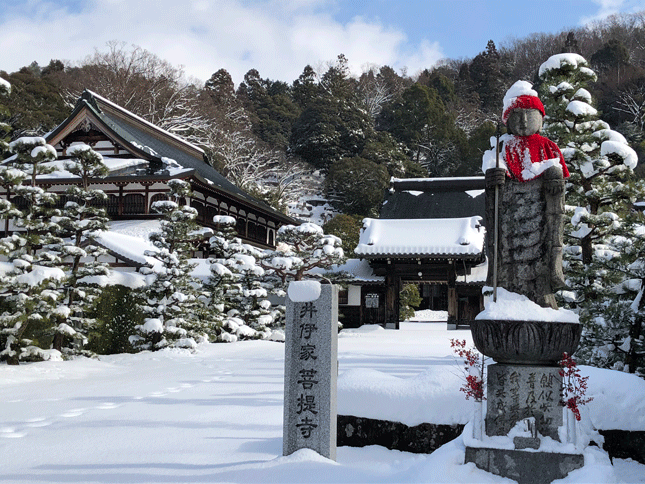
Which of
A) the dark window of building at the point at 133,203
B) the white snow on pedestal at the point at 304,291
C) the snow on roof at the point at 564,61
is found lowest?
the white snow on pedestal at the point at 304,291

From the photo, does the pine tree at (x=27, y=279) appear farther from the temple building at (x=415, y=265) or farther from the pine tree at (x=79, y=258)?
the temple building at (x=415, y=265)

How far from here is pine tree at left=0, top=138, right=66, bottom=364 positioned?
33.3 ft

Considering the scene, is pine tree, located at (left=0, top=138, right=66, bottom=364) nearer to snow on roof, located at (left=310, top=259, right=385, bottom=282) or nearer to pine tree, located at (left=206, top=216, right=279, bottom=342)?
pine tree, located at (left=206, top=216, right=279, bottom=342)

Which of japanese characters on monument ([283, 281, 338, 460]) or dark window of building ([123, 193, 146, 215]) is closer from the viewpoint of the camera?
japanese characters on monument ([283, 281, 338, 460])

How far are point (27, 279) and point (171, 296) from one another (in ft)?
12.1

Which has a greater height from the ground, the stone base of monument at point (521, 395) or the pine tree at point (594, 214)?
the pine tree at point (594, 214)

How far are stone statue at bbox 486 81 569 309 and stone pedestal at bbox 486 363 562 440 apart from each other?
610 mm

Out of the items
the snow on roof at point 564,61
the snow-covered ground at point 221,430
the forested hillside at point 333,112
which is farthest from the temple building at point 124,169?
the snow-covered ground at point 221,430

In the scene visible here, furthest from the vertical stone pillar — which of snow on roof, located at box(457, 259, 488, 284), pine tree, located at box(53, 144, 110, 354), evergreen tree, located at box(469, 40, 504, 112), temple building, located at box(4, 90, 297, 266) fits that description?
evergreen tree, located at box(469, 40, 504, 112)

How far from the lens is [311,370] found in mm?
4566

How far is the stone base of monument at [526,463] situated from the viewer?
395cm

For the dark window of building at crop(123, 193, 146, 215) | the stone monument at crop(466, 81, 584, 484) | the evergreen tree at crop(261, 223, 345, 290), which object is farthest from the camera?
Answer: the dark window of building at crop(123, 193, 146, 215)

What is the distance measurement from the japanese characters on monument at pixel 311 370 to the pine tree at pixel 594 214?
485 cm

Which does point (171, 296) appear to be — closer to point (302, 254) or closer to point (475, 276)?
point (302, 254)
